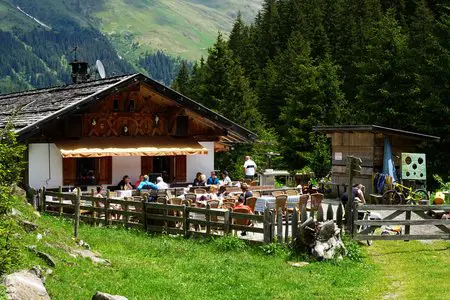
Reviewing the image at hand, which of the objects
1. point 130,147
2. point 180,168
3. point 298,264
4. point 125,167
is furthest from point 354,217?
point 180,168

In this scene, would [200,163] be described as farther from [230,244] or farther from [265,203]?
[230,244]

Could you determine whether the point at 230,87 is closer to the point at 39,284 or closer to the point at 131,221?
the point at 131,221

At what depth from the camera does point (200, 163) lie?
29.1 meters

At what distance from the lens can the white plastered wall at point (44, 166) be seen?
79.6 feet

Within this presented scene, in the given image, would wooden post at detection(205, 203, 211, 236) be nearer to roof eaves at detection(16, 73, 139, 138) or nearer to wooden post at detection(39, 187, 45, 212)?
wooden post at detection(39, 187, 45, 212)

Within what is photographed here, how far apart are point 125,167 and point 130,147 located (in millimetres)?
1038

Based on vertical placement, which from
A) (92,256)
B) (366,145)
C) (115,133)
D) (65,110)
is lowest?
(92,256)

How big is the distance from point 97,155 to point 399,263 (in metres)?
13.8

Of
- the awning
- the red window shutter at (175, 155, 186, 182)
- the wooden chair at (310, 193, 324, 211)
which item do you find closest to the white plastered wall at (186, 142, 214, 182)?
the red window shutter at (175, 155, 186, 182)

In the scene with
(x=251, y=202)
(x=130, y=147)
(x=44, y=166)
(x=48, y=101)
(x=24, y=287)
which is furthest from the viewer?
(x=48, y=101)

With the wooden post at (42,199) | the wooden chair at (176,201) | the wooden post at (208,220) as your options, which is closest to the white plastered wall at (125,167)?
the wooden post at (42,199)

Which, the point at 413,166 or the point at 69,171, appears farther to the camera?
the point at 413,166

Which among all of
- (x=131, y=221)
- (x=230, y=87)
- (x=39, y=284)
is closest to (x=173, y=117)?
(x=131, y=221)

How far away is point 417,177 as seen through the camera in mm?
25938
